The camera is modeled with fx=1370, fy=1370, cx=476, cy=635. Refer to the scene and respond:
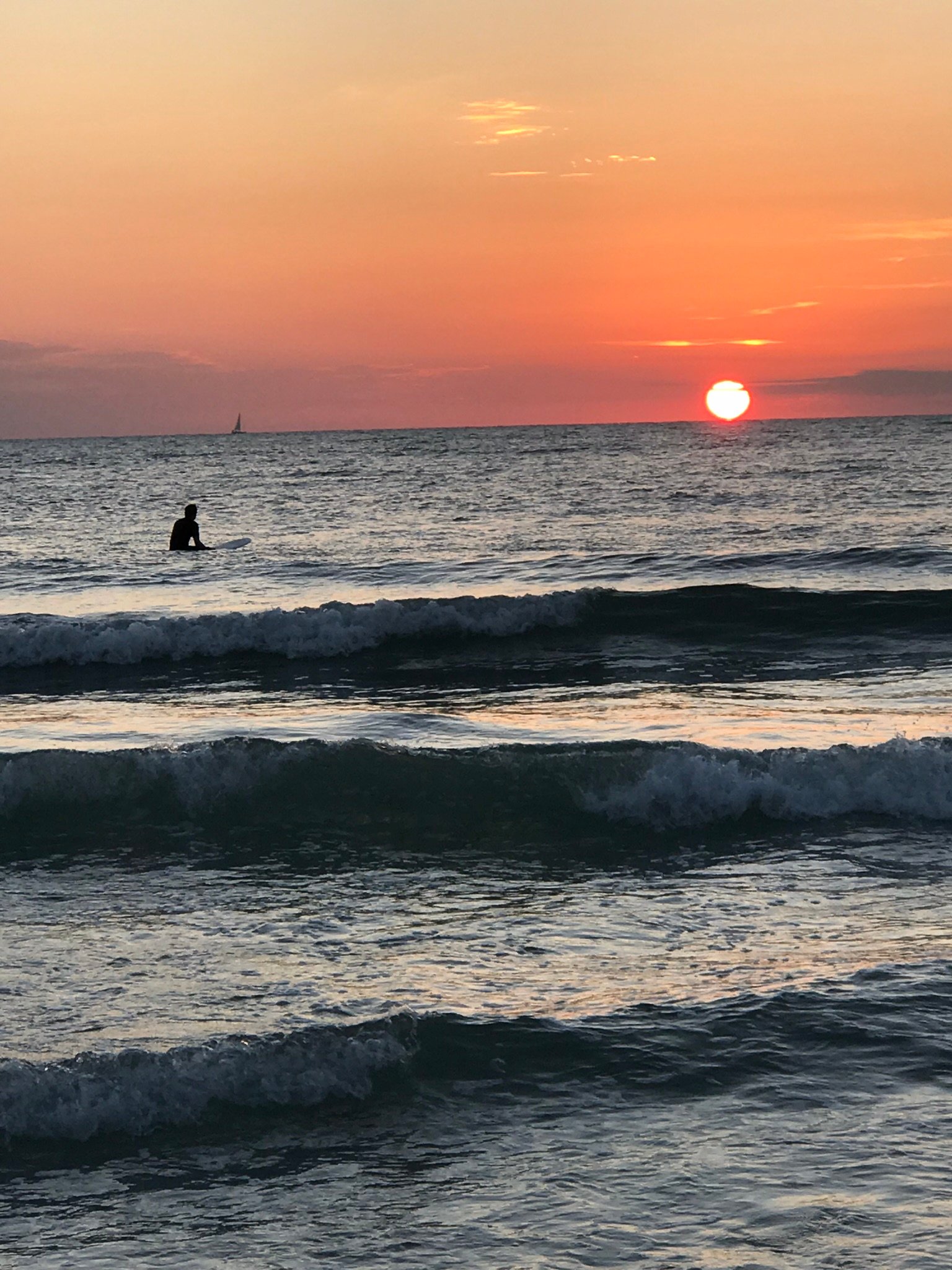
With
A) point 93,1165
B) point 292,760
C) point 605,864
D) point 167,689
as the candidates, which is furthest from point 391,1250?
point 167,689

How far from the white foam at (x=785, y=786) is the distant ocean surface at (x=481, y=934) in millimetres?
28

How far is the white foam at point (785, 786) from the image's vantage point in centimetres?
989

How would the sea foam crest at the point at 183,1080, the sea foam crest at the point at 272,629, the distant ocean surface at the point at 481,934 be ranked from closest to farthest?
the distant ocean surface at the point at 481,934 < the sea foam crest at the point at 183,1080 < the sea foam crest at the point at 272,629

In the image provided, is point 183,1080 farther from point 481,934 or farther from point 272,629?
point 272,629

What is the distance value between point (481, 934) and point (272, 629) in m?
11.7

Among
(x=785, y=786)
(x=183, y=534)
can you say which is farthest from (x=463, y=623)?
(x=183, y=534)

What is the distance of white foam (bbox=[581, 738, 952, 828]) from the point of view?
32.4ft

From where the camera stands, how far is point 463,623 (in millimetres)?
19516

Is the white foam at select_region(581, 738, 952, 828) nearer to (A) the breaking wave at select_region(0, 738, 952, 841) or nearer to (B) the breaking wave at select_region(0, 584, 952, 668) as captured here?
(A) the breaking wave at select_region(0, 738, 952, 841)

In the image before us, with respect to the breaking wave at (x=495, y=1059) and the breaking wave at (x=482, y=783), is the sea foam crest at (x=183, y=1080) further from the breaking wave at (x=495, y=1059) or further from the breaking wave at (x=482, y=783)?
the breaking wave at (x=482, y=783)

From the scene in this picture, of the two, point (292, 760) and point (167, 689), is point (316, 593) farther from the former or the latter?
point (292, 760)

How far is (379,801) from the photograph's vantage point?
10.4 meters

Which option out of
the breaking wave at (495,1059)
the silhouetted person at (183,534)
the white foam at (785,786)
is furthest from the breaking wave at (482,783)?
Answer: the silhouetted person at (183,534)

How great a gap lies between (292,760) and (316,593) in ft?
41.3
